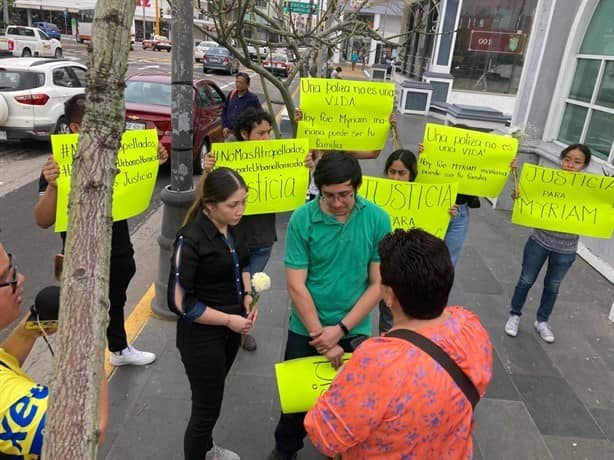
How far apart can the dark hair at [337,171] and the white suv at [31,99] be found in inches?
331

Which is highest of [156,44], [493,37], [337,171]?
[493,37]

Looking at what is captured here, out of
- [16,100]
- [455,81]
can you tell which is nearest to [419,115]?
[455,81]

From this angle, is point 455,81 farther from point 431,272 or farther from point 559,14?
point 431,272

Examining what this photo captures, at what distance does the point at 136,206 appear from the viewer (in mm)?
3389

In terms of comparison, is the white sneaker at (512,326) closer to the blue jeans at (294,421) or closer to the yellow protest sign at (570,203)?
the yellow protest sign at (570,203)

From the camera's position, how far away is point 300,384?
92.7 inches

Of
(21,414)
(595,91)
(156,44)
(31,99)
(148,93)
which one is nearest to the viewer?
(21,414)

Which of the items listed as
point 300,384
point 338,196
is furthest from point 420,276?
point 300,384

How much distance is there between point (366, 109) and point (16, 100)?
8273 millimetres

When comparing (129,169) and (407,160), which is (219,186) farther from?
(407,160)

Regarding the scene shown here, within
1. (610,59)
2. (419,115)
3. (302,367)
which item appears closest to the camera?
(302,367)

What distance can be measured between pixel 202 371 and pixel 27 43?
30.9 metres

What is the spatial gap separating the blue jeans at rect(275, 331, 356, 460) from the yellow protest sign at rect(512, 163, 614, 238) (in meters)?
2.39

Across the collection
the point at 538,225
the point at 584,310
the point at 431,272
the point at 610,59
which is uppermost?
the point at 610,59
